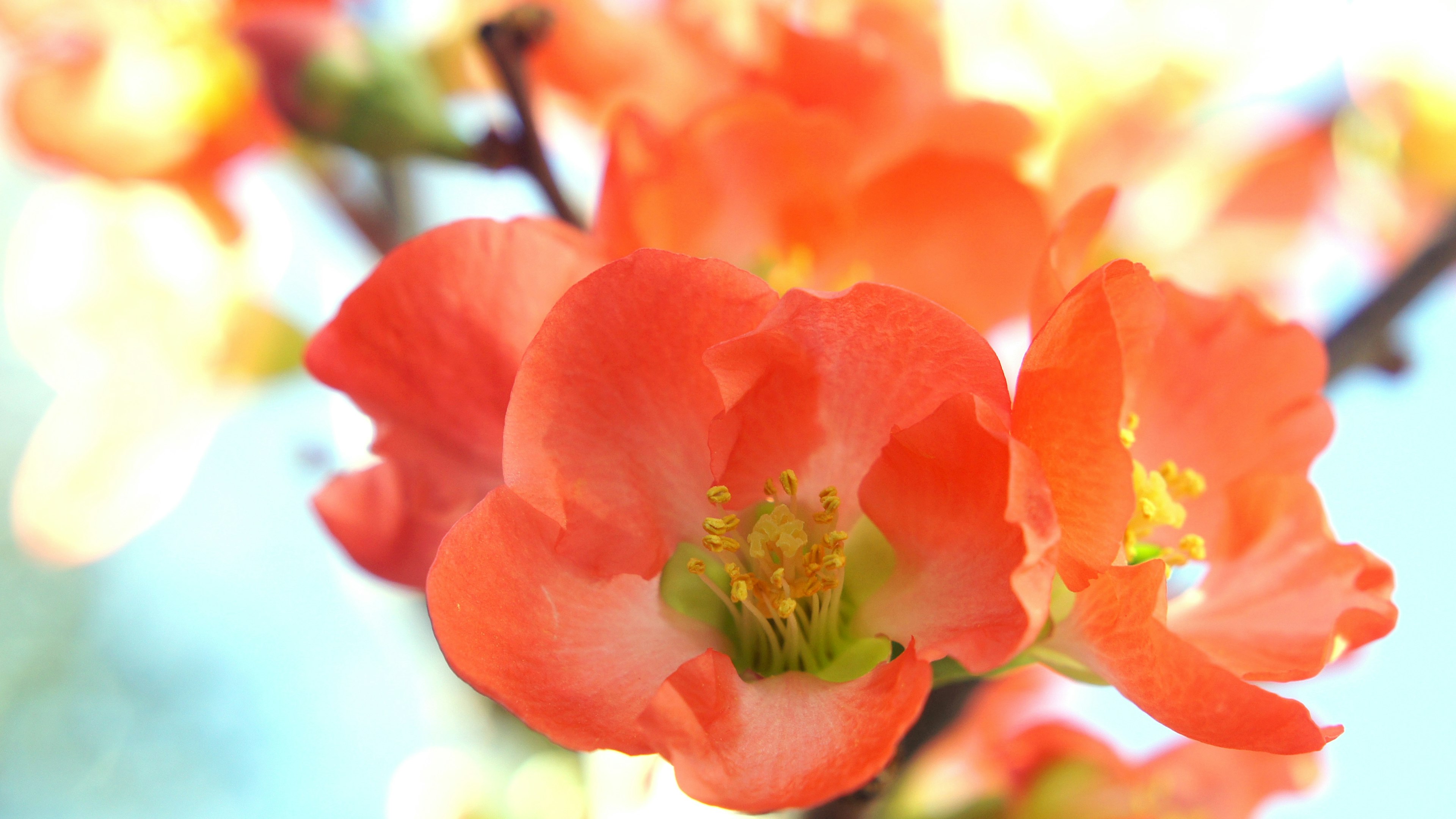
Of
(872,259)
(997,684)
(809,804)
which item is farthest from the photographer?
(997,684)

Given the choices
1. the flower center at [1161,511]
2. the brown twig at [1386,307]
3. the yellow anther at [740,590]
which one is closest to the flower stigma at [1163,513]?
the flower center at [1161,511]

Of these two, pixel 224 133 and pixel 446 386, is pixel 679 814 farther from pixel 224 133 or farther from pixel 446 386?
pixel 224 133

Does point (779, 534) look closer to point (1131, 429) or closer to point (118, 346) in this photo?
point (1131, 429)

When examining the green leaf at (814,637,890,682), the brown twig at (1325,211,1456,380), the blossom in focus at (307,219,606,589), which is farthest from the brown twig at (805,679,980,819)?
the brown twig at (1325,211,1456,380)

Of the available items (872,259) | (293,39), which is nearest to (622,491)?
(872,259)

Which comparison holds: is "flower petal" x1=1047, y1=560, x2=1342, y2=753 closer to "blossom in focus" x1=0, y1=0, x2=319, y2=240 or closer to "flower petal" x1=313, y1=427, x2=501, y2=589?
"flower petal" x1=313, y1=427, x2=501, y2=589

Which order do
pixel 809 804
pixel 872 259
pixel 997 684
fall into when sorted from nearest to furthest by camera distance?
pixel 809 804 → pixel 872 259 → pixel 997 684

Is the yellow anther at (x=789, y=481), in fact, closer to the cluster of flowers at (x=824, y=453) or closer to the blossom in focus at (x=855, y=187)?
the cluster of flowers at (x=824, y=453)
